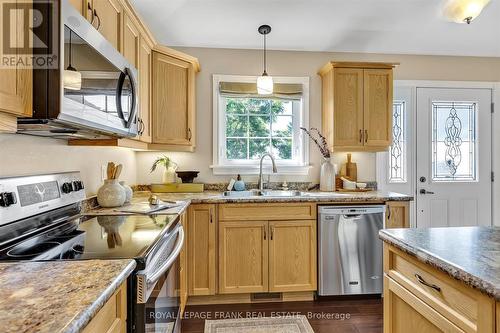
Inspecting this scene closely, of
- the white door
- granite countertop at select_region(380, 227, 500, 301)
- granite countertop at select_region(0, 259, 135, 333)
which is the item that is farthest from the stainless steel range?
the white door

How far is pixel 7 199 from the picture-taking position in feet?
3.95

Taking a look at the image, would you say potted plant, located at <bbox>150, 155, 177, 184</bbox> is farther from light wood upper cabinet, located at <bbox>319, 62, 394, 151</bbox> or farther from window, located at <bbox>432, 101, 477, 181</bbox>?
window, located at <bbox>432, 101, 477, 181</bbox>

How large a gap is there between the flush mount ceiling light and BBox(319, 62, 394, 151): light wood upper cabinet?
0.81m

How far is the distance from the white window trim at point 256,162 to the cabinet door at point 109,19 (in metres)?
1.40

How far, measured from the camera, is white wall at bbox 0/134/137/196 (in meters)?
1.32

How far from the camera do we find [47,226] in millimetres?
1438

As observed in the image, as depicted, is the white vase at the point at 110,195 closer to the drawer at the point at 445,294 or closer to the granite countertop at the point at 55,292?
the granite countertop at the point at 55,292

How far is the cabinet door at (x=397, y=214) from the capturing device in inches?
105

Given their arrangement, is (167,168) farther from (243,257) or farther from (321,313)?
(321,313)

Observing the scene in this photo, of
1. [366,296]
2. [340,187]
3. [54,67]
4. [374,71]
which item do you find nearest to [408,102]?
[374,71]

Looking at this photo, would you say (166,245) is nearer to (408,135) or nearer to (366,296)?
(366,296)

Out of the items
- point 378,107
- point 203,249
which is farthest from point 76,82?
point 378,107

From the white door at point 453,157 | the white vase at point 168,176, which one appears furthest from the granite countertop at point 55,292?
the white door at point 453,157

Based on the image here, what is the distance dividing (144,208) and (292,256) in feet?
4.25
